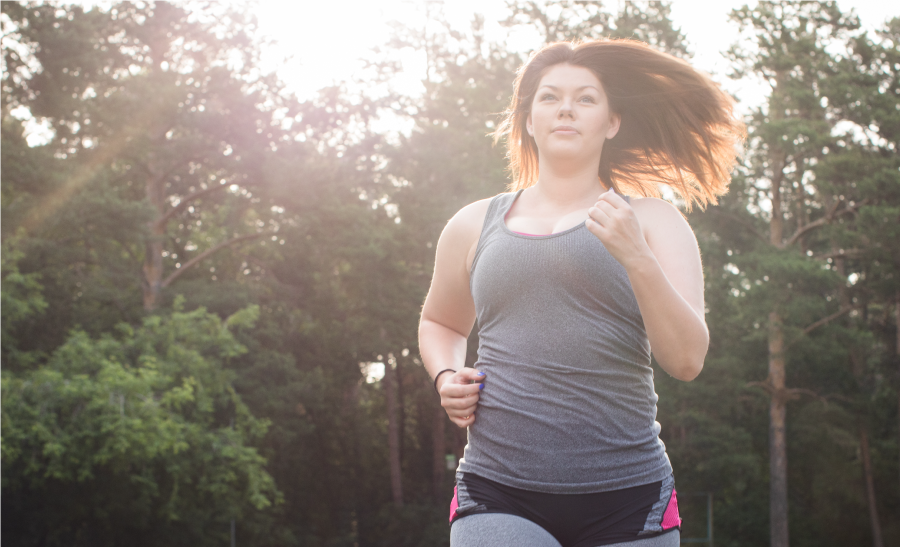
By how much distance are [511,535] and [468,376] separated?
33cm

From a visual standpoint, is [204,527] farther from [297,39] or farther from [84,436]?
[297,39]

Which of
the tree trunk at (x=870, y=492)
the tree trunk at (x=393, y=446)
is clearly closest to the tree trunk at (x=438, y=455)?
the tree trunk at (x=393, y=446)

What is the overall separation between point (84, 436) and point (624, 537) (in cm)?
1189

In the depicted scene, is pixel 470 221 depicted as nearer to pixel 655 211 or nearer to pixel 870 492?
pixel 655 211

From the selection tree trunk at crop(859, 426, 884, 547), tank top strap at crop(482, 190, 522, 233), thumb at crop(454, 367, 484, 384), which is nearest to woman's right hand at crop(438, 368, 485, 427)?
thumb at crop(454, 367, 484, 384)

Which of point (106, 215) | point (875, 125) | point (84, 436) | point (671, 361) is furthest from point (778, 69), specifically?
point (671, 361)

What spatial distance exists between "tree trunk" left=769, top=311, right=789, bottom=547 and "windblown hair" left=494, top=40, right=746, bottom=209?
1965cm

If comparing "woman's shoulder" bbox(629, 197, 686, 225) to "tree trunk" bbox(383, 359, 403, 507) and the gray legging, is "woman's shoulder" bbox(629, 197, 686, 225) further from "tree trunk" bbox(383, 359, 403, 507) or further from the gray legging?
"tree trunk" bbox(383, 359, 403, 507)

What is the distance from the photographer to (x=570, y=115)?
187 cm

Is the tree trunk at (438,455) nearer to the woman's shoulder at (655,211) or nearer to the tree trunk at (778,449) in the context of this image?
the tree trunk at (778,449)

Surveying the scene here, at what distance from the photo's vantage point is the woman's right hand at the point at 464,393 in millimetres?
1753

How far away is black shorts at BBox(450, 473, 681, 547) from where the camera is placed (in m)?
1.61

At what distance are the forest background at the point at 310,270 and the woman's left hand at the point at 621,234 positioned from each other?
11.3 metres

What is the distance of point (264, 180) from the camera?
785 inches
